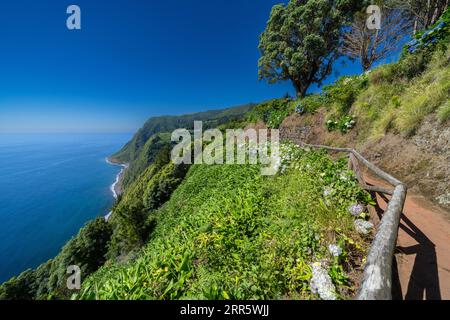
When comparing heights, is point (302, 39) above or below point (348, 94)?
above

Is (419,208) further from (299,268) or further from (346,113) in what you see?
(346,113)

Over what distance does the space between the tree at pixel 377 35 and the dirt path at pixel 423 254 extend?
57.3 feet

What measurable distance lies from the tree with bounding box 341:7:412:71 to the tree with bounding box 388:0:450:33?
2.35 ft

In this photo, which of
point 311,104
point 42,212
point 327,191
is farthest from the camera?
point 42,212

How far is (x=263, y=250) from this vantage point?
377 cm

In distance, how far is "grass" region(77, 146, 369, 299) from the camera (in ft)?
9.64

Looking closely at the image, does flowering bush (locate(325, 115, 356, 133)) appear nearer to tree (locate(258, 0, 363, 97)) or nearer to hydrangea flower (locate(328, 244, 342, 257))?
hydrangea flower (locate(328, 244, 342, 257))

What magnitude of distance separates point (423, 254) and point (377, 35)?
19.9 metres

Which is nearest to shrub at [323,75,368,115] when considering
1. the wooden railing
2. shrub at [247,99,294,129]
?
shrub at [247,99,294,129]

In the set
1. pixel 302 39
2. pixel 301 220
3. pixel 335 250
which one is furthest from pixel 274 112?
pixel 335 250

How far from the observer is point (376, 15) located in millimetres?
14875

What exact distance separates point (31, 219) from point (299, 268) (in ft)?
357

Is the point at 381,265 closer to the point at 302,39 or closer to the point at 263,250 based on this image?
the point at 263,250

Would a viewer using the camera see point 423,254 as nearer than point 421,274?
No
